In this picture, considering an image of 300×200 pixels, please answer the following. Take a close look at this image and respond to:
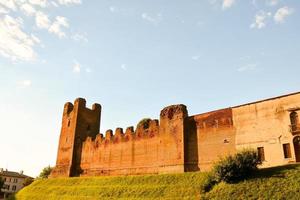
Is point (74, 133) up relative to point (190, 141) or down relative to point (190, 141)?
up

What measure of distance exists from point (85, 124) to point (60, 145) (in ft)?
14.5

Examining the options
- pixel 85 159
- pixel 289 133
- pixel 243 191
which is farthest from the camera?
pixel 85 159

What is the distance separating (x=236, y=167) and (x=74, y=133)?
2456cm

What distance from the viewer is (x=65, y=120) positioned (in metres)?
40.5

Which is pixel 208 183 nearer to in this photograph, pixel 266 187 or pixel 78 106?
pixel 266 187

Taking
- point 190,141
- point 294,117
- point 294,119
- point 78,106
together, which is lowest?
point 190,141

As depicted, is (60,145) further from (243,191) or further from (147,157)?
Answer: (243,191)

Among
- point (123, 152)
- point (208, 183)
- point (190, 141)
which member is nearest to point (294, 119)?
point (208, 183)

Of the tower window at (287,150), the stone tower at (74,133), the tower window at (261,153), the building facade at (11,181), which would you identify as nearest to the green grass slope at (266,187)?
the tower window at (287,150)

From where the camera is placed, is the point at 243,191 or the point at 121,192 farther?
the point at 121,192

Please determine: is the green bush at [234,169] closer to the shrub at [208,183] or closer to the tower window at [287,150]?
the shrub at [208,183]

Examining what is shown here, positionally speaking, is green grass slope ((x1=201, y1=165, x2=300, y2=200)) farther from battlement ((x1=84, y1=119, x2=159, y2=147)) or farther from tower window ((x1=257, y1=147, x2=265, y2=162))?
battlement ((x1=84, y1=119, x2=159, y2=147))

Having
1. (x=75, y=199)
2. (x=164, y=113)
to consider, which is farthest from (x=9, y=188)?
(x=164, y=113)

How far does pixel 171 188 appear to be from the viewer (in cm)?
2066
